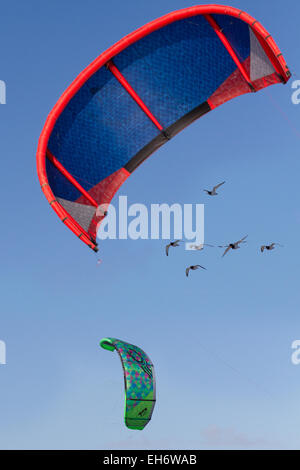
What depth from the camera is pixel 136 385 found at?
79.3 ft

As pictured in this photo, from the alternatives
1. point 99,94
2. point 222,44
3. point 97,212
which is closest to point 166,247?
point 97,212

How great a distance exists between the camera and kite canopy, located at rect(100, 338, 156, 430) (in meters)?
23.9

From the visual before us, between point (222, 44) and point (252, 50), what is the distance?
1237mm

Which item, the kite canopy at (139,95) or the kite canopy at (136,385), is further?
the kite canopy at (136,385)

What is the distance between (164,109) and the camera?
25547 mm

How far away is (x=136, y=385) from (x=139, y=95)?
38.1ft

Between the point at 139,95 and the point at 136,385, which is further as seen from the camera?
the point at 139,95

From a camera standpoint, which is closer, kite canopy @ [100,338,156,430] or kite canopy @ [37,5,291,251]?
kite canopy @ [37,5,291,251]

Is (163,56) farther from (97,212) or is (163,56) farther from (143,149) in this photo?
(97,212)

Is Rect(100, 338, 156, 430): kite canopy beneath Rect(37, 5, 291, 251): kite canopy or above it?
beneath

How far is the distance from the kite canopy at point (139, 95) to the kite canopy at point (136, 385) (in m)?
4.77

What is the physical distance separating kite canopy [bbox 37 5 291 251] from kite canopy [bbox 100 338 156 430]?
4773 millimetres

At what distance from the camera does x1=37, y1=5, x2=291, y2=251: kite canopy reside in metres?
23.0

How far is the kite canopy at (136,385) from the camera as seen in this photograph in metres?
23.9
